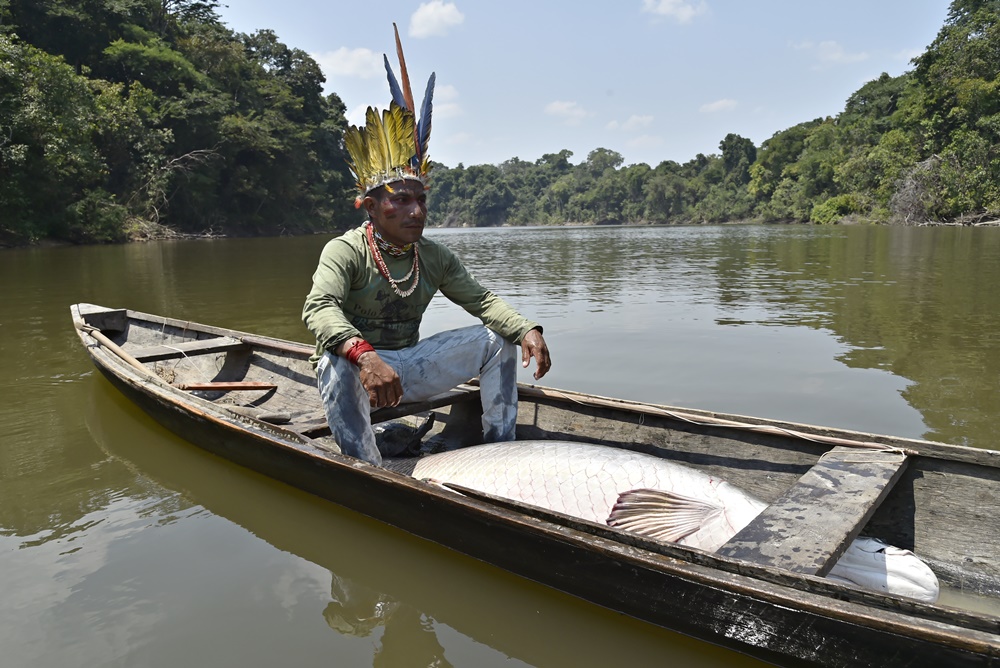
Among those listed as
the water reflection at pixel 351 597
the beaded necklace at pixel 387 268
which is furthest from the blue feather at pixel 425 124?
the water reflection at pixel 351 597

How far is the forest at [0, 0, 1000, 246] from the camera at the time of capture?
2530cm

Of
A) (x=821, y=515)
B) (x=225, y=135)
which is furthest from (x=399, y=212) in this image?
(x=225, y=135)

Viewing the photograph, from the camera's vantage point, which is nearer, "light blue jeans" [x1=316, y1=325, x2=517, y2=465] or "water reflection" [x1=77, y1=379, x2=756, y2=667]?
"water reflection" [x1=77, y1=379, x2=756, y2=667]

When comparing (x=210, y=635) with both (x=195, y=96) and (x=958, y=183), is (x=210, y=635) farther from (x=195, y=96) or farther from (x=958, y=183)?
(x=958, y=183)

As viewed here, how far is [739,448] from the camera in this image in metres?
3.25

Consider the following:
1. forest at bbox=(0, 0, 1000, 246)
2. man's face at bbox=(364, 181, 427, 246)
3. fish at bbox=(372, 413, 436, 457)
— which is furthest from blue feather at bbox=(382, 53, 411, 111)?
forest at bbox=(0, 0, 1000, 246)

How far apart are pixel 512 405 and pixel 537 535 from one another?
125 cm

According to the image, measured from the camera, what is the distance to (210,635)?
2.48 m

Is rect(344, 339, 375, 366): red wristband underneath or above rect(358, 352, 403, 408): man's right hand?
above

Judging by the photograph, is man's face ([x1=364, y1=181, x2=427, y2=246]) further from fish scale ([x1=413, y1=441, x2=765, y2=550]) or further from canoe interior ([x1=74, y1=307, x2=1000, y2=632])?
fish scale ([x1=413, y1=441, x2=765, y2=550])

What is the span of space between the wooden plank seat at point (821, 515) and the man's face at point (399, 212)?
2061 millimetres

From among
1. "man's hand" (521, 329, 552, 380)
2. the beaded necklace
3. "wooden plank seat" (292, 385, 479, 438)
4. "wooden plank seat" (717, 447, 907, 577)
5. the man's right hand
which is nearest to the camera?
"wooden plank seat" (717, 447, 907, 577)

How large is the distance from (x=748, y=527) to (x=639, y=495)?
453 mm

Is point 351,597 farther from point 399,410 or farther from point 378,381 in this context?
point 399,410
